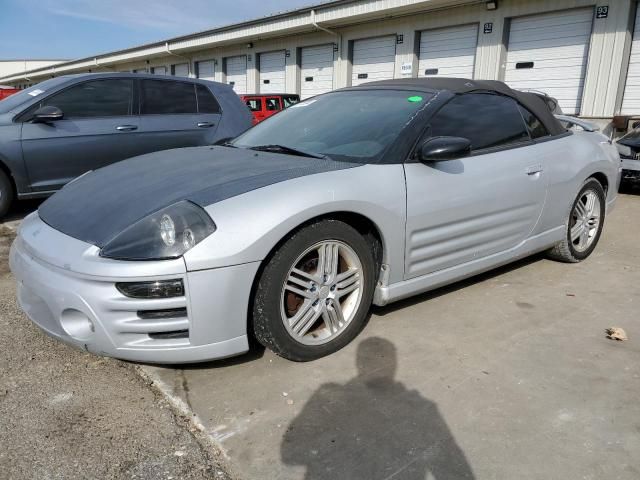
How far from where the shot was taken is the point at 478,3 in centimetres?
1259

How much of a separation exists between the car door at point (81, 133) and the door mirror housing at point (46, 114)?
0.23 feet

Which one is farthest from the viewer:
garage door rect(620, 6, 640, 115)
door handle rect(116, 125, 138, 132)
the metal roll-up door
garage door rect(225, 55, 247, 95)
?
garage door rect(225, 55, 247, 95)

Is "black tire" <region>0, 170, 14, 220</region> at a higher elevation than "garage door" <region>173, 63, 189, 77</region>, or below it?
below

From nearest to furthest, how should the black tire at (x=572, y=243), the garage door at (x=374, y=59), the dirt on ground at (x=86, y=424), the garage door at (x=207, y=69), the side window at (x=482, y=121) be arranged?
1. the dirt on ground at (x=86, y=424)
2. the side window at (x=482, y=121)
3. the black tire at (x=572, y=243)
4. the garage door at (x=374, y=59)
5. the garage door at (x=207, y=69)

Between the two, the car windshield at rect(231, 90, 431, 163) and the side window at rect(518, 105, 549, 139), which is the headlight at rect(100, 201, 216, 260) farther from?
the side window at rect(518, 105, 549, 139)

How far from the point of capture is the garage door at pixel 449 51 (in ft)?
42.8

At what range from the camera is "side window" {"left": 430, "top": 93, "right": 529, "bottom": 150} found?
124 inches

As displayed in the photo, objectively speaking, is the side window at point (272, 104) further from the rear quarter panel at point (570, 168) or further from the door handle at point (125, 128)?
the rear quarter panel at point (570, 168)

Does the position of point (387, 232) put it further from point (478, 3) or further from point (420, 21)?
point (420, 21)

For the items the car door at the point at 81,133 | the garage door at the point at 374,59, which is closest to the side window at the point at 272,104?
the garage door at the point at 374,59

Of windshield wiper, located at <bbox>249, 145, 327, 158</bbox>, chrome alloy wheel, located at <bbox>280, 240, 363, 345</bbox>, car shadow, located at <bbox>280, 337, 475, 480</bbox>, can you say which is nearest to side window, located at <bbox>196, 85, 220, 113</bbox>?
windshield wiper, located at <bbox>249, 145, 327, 158</bbox>

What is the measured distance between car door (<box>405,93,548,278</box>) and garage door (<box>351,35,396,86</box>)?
469 inches

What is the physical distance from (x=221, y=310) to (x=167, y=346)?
284 millimetres

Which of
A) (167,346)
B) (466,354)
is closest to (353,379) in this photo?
(466,354)
